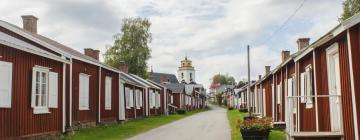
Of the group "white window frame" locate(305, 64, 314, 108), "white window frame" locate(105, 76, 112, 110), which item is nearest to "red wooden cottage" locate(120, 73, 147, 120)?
"white window frame" locate(105, 76, 112, 110)

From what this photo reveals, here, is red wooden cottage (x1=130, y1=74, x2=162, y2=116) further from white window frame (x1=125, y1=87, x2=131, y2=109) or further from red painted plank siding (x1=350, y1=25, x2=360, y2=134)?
red painted plank siding (x1=350, y1=25, x2=360, y2=134)

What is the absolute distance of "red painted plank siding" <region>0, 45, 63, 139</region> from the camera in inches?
590

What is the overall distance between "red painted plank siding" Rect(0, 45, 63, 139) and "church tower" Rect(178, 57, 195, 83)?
119641 mm

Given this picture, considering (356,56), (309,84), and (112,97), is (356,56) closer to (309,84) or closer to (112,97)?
(309,84)

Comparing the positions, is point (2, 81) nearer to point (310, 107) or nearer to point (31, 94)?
point (31, 94)

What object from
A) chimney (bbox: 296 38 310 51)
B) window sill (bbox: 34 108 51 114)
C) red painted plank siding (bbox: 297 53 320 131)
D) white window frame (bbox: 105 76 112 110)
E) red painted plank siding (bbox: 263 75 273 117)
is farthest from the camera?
red painted plank siding (bbox: 263 75 273 117)

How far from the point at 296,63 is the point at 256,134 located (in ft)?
13.2

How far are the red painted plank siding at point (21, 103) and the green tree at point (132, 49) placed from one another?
1853 inches

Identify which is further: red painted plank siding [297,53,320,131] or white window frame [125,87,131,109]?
white window frame [125,87,131,109]

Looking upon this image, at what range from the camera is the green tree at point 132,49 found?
6531cm

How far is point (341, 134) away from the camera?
12.4 m

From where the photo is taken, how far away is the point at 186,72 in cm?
13812

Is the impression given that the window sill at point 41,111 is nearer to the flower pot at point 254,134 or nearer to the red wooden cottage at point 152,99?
the flower pot at point 254,134

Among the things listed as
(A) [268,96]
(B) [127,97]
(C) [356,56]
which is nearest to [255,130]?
Answer: (C) [356,56]
